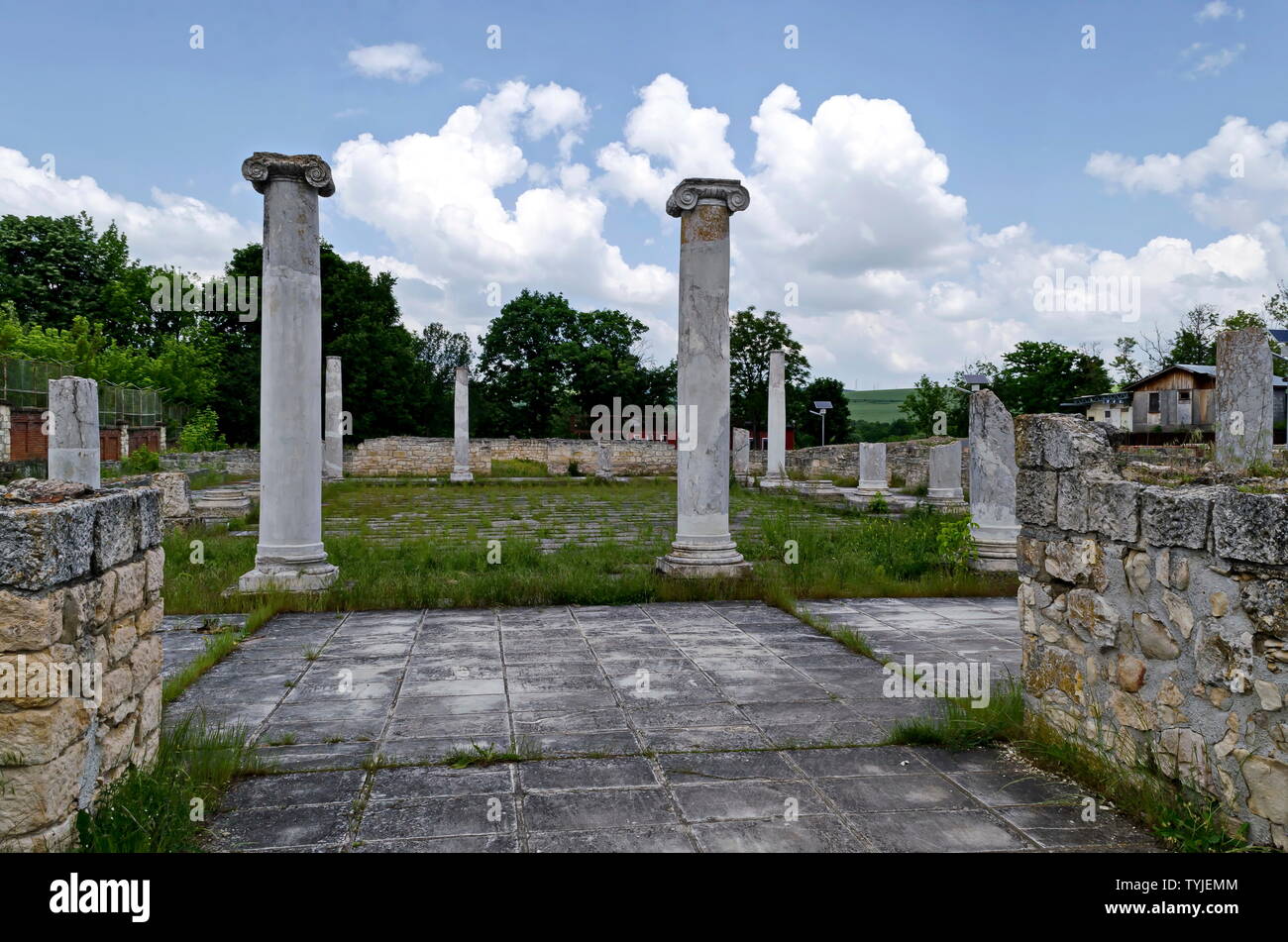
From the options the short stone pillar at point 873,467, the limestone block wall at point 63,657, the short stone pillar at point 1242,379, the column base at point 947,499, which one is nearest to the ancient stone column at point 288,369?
the limestone block wall at point 63,657

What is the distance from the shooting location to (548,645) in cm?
630

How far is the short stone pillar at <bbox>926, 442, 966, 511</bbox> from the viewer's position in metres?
17.4

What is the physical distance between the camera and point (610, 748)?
13.5 ft

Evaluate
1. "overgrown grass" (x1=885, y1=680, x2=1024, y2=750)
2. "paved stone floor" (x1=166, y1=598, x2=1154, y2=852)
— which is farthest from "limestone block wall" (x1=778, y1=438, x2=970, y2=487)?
"overgrown grass" (x1=885, y1=680, x2=1024, y2=750)

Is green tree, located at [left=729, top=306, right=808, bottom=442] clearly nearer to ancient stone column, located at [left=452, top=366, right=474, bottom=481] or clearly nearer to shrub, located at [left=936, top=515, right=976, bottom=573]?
ancient stone column, located at [left=452, top=366, right=474, bottom=481]

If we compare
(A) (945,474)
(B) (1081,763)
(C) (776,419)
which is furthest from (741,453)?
(B) (1081,763)

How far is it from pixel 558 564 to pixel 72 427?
7705 mm

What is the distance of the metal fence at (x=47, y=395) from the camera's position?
22.9m

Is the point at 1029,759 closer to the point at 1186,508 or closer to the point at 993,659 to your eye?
the point at 1186,508

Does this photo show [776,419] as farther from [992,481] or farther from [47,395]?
[47,395]

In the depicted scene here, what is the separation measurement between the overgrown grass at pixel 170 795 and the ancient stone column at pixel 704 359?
17.5 ft

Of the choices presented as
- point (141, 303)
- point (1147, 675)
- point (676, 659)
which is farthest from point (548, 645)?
point (141, 303)

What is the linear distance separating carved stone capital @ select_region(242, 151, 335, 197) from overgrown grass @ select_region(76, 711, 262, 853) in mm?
5641
